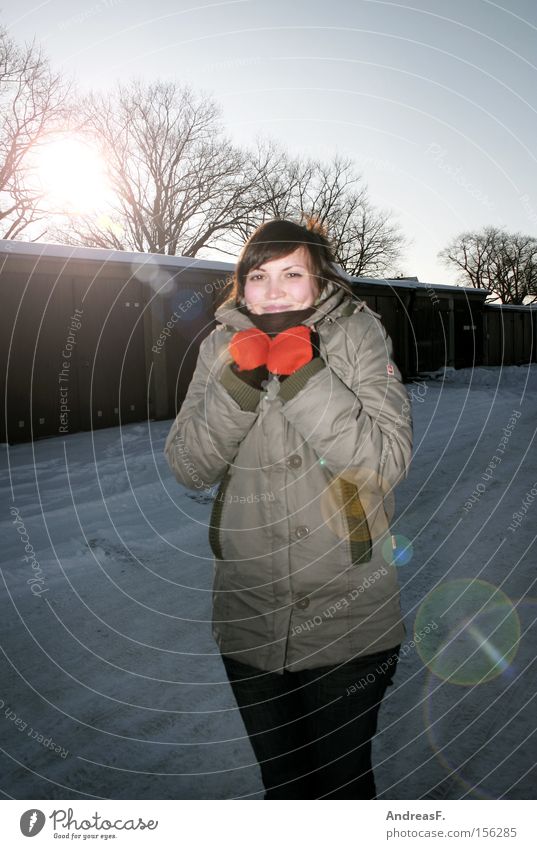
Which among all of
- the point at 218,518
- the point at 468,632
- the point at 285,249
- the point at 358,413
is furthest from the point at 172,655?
the point at 285,249

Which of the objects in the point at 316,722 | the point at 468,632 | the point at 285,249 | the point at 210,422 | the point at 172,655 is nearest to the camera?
the point at 316,722

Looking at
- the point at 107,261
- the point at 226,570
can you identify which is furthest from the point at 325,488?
the point at 107,261

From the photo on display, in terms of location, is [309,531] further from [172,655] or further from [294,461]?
[172,655]

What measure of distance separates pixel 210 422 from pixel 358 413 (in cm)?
47

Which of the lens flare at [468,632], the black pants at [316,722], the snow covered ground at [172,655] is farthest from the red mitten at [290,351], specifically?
the lens flare at [468,632]

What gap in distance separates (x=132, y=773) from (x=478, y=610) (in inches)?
99.3

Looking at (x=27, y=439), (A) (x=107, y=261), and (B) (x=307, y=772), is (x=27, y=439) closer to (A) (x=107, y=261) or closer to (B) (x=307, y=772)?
A: (A) (x=107, y=261)

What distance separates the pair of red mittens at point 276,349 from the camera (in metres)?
1.85

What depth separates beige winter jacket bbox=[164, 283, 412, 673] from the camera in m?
1.84

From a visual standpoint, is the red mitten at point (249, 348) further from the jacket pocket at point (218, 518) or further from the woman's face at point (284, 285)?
the jacket pocket at point (218, 518)

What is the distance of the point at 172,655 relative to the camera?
375cm

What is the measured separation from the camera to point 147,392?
12406mm

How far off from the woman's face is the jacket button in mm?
505

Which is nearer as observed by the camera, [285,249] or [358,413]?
[358,413]
